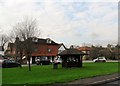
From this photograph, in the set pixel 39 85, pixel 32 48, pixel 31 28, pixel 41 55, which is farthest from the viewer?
pixel 41 55

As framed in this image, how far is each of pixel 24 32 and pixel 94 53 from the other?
2475 inches

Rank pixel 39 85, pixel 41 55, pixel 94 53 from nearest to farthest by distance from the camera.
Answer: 1. pixel 39 85
2. pixel 41 55
3. pixel 94 53

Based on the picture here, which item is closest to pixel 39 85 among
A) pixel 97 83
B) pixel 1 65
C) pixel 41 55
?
pixel 97 83

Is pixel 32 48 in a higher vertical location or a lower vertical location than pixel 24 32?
lower

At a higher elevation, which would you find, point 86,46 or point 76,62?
point 86,46

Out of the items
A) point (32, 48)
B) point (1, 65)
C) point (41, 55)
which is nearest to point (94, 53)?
point (41, 55)

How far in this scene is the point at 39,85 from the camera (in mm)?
16016

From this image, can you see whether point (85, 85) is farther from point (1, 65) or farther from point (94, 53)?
point (94, 53)

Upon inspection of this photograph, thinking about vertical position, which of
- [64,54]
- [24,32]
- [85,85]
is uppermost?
[24,32]

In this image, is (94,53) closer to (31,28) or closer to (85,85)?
(31,28)

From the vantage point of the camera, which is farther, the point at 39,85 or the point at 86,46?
the point at 86,46

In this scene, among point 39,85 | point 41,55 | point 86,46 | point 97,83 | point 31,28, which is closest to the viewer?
point 39,85

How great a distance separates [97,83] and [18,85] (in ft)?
17.0

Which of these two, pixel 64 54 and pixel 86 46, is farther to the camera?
pixel 86 46
